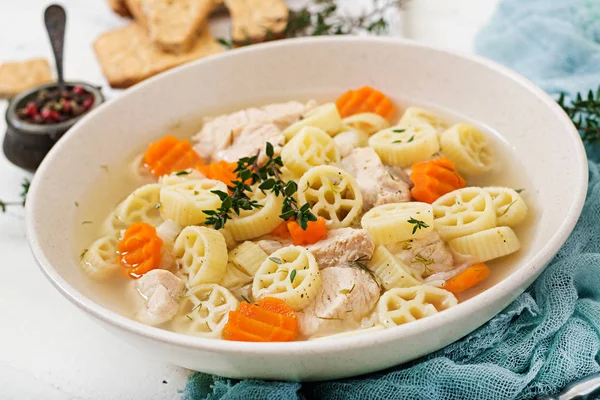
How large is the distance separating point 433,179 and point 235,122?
3.43 feet

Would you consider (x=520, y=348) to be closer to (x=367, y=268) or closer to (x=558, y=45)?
(x=367, y=268)

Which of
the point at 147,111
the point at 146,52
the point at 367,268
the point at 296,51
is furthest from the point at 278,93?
the point at 367,268

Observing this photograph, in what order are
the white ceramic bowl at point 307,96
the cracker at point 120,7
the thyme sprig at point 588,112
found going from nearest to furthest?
1. the white ceramic bowl at point 307,96
2. the thyme sprig at point 588,112
3. the cracker at point 120,7

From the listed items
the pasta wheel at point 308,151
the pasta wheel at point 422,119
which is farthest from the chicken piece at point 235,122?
the pasta wheel at point 422,119

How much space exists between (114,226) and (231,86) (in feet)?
3.41

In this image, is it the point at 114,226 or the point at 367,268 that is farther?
the point at 114,226

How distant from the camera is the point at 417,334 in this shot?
1951mm

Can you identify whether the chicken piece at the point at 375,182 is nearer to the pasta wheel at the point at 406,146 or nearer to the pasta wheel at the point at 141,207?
the pasta wheel at the point at 406,146

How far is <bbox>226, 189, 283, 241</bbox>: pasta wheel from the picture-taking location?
2568 mm

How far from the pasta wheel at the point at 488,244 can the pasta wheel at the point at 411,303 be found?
0.26m

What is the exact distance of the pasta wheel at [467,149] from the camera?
116 inches

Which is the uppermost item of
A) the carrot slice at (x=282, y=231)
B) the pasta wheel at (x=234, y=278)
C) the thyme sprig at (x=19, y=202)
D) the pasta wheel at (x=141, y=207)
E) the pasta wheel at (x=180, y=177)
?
the carrot slice at (x=282, y=231)

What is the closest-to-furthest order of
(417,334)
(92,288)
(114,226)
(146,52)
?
(417,334)
(92,288)
(114,226)
(146,52)

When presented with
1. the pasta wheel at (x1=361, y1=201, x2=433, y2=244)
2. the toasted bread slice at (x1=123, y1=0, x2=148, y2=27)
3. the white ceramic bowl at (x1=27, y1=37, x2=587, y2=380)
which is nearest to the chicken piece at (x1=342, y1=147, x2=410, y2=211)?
the pasta wheel at (x1=361, y1=201, x2=433, y2=244)
